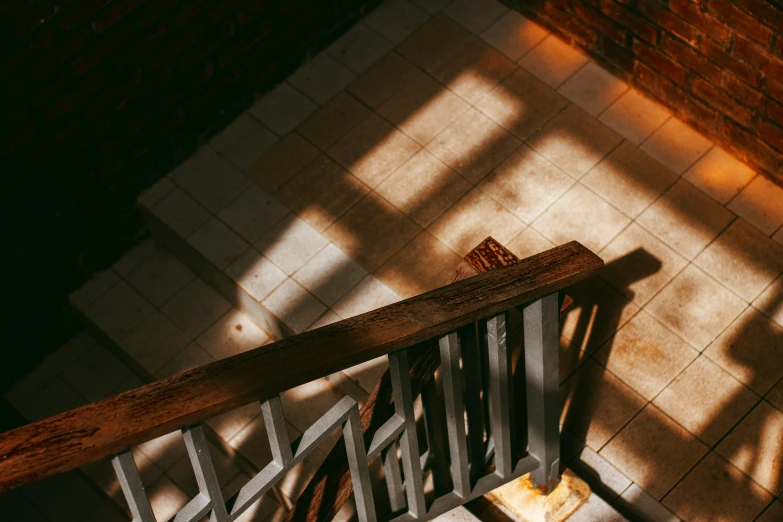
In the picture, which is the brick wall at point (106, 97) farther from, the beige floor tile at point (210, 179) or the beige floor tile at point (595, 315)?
the beige floor tile at point (595, 315)

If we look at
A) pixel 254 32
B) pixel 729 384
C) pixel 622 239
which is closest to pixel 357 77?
pixel 254 32

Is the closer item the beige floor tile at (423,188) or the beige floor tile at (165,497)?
the beige floor tile at (165,497)

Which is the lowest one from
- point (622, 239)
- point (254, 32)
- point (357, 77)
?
point (622, 239)

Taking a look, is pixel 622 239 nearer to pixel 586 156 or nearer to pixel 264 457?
pixel 586 156

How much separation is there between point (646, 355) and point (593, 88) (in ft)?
4.55

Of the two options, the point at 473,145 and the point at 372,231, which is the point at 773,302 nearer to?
the point at 473,145

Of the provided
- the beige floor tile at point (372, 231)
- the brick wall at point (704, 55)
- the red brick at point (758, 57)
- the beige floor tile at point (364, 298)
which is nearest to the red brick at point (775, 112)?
the brick wall at point (704, 55)

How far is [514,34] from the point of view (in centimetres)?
491

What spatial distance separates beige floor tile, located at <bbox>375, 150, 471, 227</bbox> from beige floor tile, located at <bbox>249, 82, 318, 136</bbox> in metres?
0.57

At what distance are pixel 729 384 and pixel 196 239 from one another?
90.6 inches

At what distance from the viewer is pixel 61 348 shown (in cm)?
472

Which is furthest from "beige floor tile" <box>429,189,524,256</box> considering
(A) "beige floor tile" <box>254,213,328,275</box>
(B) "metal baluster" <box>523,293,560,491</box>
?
(B) "metal baluster" <box>523,293,560,491</box>

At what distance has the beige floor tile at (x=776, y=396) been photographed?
3.80 m

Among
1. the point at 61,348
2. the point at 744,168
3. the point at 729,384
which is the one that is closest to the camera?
the point at 729,384
